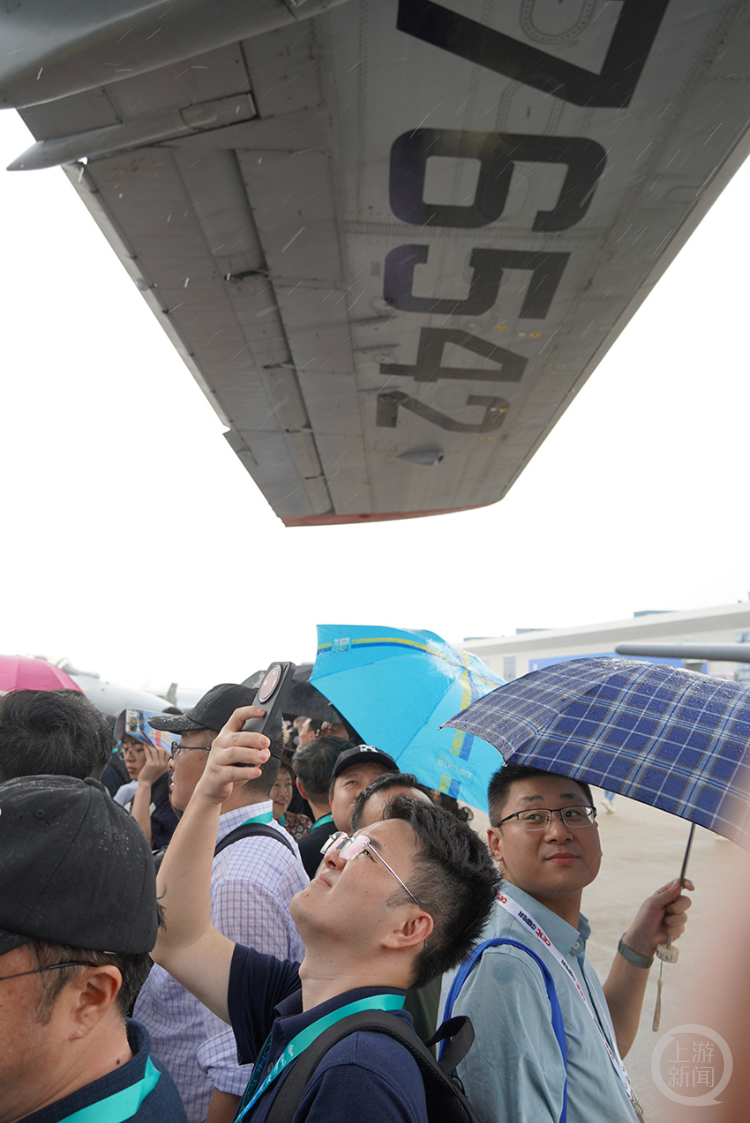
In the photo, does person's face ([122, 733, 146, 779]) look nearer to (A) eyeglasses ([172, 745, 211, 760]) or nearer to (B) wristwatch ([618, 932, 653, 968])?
(A) eyeglasses ([172, 745, 211, 760])

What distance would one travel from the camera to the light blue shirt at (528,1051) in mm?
1478

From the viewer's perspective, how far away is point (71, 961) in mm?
1198

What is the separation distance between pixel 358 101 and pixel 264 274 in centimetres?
87

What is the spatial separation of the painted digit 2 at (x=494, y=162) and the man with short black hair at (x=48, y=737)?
7.39ft

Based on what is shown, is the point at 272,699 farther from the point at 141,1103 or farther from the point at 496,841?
the point at 496,841

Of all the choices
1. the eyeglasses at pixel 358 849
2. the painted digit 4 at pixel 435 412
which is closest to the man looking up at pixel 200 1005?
the eyeglasses at pixel 358 849

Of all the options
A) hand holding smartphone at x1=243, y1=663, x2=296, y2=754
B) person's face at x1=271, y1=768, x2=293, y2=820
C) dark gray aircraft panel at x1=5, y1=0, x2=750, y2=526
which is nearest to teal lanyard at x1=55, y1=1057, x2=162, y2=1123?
hand holding smartphone at x1=243, y1=663, x2=296, y2=754

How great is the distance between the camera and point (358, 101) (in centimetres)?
224

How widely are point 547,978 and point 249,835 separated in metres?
1.11

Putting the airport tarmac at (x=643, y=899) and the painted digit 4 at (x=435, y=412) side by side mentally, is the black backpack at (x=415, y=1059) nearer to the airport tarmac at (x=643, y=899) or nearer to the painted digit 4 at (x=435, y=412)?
the airport tarmac at (x=643, y=899)

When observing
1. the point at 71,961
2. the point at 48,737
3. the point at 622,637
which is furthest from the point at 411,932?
the point at 622,637

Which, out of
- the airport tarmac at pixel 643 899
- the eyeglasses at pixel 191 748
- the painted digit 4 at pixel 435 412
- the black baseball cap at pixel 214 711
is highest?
the painted digit 4 at pixel 435 412

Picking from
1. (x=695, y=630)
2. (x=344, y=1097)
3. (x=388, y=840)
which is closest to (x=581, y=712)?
(x=388, y=840)

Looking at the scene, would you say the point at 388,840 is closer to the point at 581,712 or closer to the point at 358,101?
the point at 581,712
